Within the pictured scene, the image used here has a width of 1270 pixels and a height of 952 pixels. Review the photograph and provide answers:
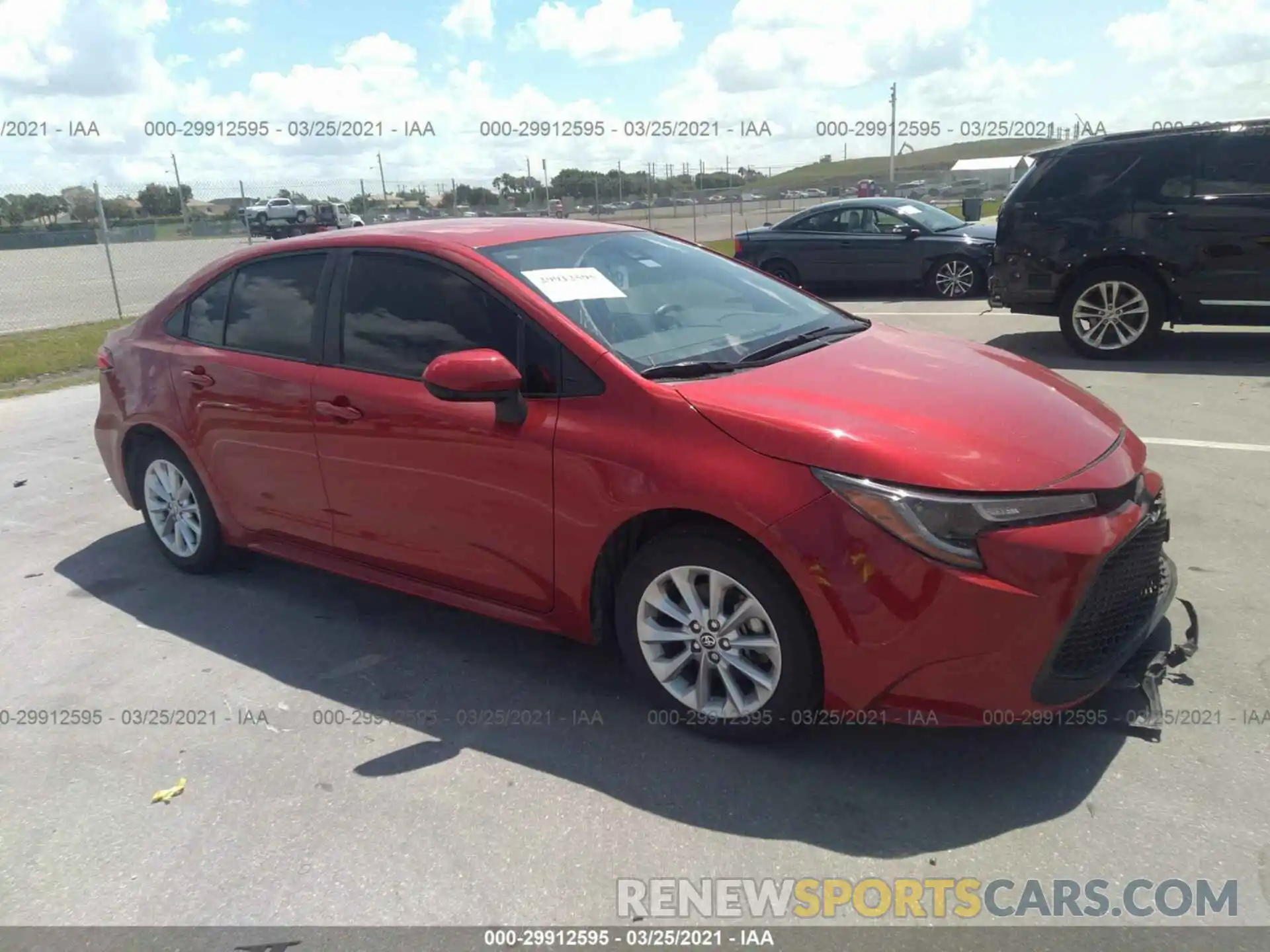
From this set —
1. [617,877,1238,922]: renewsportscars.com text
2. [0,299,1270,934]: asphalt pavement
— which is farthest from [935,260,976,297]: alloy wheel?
[617,877,1238,922]: renewsportscars.com text

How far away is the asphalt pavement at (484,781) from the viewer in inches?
109

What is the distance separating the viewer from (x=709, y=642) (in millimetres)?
3244

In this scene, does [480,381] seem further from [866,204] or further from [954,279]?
[866,204]

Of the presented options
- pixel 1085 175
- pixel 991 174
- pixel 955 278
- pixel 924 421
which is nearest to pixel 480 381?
pixel 924 421

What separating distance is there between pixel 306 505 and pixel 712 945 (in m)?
2.61

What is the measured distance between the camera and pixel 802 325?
163 inches

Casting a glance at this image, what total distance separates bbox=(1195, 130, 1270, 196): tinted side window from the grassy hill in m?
33.4

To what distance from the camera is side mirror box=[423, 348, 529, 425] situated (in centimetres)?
341

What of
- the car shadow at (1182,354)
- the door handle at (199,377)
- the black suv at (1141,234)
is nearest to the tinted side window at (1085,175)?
Result: the black suv at (1141,234)

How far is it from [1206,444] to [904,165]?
363ft

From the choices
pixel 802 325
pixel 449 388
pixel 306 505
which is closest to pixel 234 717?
pixel 306 505

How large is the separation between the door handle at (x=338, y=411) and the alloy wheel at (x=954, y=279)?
36.9 feet

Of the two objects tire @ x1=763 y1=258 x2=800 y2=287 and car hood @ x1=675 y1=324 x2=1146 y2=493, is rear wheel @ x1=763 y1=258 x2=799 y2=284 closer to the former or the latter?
tire @ x1=763 y1=258 x2=800 y2=287

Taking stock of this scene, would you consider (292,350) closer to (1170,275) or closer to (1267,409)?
(1267,409)
